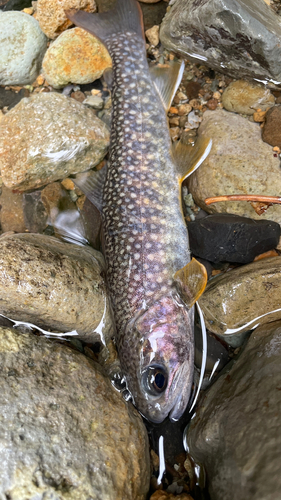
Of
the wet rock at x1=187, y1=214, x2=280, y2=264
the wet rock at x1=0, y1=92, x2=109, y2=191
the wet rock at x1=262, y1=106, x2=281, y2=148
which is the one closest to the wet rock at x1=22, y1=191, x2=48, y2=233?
the wet rock at x1=0, y1=92, x2=109, y2=191

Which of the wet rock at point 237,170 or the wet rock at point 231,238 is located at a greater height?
the wet rock at point 237,170

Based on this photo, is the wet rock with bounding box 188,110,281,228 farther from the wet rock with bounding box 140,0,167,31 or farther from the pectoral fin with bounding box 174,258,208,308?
the wet rock with bounding box 140,0,167,31

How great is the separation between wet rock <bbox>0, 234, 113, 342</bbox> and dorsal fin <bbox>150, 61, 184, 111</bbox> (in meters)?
2.02

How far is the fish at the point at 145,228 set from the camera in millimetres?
3006

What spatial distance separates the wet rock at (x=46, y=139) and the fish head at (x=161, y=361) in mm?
2043

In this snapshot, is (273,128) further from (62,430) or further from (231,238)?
(62,430)

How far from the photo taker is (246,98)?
13.2 ft

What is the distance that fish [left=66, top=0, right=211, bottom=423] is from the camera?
301cm

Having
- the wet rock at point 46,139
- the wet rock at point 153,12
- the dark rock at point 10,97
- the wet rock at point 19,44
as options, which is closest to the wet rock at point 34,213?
the wet rock at point 46,139

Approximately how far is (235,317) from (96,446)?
68.2 inches

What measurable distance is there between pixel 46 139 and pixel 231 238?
2347 millimetres

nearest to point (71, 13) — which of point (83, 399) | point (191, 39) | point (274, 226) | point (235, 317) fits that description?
point (191, 39)

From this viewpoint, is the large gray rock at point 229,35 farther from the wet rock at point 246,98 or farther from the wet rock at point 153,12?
the wet rock at point 153,12

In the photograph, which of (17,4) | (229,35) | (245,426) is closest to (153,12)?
(229,35)
